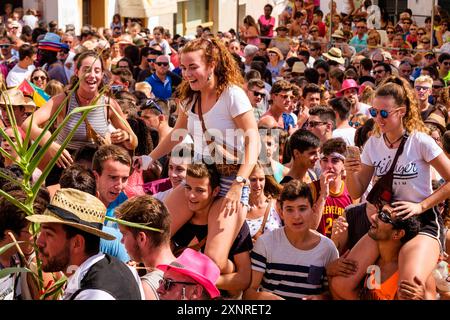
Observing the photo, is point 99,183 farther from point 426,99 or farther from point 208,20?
point 208,20

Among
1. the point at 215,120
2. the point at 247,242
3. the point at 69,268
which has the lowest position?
the point at 247,242

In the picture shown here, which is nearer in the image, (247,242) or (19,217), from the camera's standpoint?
(19,217)

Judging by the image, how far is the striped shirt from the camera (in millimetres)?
5430

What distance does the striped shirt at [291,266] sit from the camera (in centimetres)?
543

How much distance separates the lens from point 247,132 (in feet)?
17.6

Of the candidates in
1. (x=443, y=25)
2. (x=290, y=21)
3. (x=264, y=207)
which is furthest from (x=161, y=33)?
(x=264, y=207)

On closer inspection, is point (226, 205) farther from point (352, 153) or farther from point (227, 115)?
point (352, 153)

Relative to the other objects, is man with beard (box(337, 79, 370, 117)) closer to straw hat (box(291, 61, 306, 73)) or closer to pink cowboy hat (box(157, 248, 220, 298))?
straw hat (box(291, 61, 306, 73))

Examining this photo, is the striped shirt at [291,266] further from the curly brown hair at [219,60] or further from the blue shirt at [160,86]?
the blue shirt at [160,86]

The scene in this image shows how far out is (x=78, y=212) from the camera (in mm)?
3865

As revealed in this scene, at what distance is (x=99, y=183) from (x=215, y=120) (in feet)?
3.28

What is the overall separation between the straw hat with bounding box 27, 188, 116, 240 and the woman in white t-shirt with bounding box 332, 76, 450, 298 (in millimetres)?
1931

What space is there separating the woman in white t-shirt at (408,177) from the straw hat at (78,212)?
193 centimetres

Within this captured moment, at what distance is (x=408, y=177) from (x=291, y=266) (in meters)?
0.83
